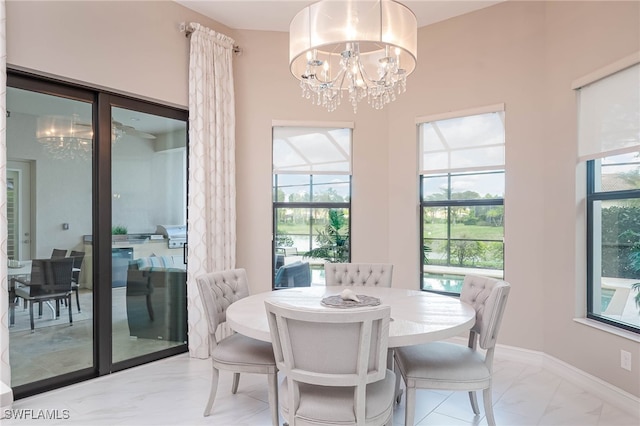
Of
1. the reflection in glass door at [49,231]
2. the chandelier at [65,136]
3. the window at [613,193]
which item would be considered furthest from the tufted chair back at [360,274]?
the chandelier at [65,136]

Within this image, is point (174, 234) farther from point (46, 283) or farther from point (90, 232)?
point (46, 283)

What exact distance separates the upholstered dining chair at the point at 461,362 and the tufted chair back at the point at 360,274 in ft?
3.08

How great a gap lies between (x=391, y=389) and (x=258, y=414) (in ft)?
3.70

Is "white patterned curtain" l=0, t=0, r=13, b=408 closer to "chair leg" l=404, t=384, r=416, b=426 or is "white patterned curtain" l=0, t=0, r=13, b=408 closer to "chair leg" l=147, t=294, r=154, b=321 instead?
"chair leg" l=147, t=294, r=154, b=321

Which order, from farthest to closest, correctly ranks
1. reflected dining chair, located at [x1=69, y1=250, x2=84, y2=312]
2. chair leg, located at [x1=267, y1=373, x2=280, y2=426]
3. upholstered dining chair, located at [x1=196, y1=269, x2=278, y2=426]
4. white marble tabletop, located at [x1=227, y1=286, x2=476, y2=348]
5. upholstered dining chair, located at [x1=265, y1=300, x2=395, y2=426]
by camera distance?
reflected dining chair, located at [x1=69, y1=250, x2=84, y2=312], upholstered dining chair, located at [x1=196, y1=269, x2=278, y2=426], chair leg, located at [x1=267, y1=373, x2=280, y2=426], white marble tabletop, located at [x1=227, y1=286, x2=476, y2=348], upholstered dining chair, located at [x1=265, y1=300, x2=395, y2=426]

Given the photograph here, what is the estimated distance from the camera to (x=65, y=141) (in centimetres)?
316

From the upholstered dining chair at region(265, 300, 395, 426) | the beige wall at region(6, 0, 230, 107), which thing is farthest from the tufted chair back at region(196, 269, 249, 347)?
the beige wall at region(6, 0, 230, 107)

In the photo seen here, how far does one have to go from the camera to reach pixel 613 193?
2.96 m

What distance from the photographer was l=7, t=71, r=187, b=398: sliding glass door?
293cm

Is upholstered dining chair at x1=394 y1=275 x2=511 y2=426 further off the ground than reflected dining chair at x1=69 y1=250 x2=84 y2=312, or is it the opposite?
reflected dining chair at x1=69 y1=250 x2=84 y2=312

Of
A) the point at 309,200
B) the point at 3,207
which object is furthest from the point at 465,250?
the point at 3,207

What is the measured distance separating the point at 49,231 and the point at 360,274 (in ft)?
8.66

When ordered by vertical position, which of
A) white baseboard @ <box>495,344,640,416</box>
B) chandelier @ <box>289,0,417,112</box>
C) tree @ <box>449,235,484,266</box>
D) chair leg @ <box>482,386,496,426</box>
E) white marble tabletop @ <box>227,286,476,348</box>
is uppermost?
chandelier @ <box>289,0,417,112</box>

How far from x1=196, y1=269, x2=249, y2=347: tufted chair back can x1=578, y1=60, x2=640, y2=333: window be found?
2914 mm
